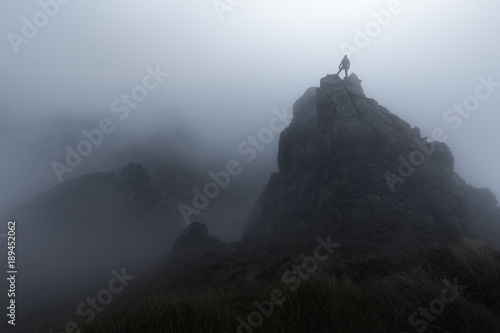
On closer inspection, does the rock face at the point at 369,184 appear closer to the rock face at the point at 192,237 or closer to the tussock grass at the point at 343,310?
the rock face at the point at 192,237

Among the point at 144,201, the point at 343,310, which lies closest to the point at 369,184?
the point at 343,310

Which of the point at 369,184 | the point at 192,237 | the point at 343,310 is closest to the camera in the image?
the point at 343,310

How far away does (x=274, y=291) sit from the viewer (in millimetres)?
4773

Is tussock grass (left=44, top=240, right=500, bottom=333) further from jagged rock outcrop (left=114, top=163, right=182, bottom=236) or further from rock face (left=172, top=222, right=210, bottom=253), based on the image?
jagged rock outcrop (left=114, top=163, right=182, bottom=236)

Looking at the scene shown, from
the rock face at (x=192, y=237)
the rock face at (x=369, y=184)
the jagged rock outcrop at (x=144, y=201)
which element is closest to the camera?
the rock face at (x=369, y=184)

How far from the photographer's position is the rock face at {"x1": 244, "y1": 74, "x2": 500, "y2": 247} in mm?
31031

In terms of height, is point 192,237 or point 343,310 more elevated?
point 343,310

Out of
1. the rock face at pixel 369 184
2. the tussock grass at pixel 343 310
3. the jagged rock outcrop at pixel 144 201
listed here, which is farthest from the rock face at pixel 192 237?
the tussock grass at pixel 343 310

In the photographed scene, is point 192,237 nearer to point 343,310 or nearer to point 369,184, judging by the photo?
point 369,184

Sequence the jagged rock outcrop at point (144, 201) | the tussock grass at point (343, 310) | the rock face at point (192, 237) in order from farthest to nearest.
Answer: the jagged rock outcrop at point (144, 201) → the rock face at point (192, 237) → the tussock grass at point (343, 310)

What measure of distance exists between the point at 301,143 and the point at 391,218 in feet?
85.7

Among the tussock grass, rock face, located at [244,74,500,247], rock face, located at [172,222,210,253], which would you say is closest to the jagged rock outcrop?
rock face, located at [172,222,210,253]

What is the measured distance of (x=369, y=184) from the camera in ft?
120

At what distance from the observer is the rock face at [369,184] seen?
31031mm
